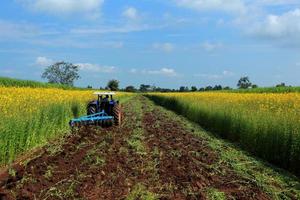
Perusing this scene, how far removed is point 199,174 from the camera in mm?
10922

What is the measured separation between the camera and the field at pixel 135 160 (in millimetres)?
9281

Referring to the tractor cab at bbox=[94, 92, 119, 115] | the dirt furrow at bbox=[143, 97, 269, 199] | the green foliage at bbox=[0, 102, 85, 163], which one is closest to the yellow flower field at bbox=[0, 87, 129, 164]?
the green foliage at bbox=[0, 102, 85, 163]

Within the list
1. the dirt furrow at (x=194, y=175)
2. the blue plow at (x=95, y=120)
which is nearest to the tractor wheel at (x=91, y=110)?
the blue plow at (x=95, y=120)

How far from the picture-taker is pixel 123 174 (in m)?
10.6

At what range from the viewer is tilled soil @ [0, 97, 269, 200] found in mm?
8992

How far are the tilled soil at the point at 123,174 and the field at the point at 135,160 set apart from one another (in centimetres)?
2

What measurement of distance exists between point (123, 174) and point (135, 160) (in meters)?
1.87

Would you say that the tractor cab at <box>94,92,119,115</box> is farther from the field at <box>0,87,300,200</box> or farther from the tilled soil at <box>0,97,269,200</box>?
the tilled soil at <box>0,97,269,200</box>

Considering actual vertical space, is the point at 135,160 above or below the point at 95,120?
below

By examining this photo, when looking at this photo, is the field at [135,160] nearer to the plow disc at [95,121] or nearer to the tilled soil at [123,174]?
the tilled soil at [123,174]

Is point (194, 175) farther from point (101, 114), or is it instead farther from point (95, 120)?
point (101, 114)

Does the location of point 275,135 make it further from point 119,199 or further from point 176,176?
point 119,199

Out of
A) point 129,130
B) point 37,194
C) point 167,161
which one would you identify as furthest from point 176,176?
point 129,130

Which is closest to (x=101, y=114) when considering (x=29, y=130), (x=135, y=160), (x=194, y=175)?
(x=29, y=130)
